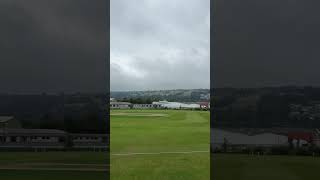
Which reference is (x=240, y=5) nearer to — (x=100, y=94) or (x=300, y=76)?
(x=300, y=76)

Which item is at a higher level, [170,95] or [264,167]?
[170,95]

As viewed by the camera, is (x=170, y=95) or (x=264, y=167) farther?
(x=170, y=95)

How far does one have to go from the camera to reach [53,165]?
18.8 ft

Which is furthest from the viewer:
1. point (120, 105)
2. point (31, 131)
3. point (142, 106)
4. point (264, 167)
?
point (142, 106)

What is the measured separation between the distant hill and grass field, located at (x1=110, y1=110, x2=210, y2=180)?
0.44 metres

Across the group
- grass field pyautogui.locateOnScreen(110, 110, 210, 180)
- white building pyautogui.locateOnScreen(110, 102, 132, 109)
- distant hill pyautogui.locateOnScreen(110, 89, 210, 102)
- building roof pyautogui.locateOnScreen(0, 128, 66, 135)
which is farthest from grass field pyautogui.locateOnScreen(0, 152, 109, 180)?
white building pyautogui.locateOnScreen(110, 102, 132, 109)

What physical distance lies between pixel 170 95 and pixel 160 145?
1.14 meters

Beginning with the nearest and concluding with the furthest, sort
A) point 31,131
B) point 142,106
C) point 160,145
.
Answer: point 31,131 < point 160,145 < point 142,106

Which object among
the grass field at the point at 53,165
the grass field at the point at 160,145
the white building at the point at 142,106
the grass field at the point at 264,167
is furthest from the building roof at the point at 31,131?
the white building at the point at 142,106

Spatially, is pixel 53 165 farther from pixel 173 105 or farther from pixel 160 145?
pixel 173 105

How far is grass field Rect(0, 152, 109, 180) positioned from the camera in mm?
5473

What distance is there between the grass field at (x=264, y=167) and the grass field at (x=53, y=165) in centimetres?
166

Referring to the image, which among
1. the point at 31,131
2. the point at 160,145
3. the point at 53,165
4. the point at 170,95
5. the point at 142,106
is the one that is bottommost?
the point at 160,145

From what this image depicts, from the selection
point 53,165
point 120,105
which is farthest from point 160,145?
point 53,165
